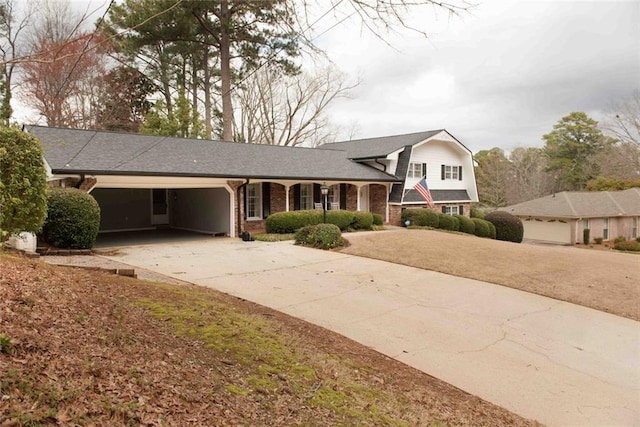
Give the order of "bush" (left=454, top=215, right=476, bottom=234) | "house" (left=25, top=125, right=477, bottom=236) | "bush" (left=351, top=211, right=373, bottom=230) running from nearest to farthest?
"house" (left=25, top=125, right=477, bottom=236) < "bush" (left=351, top=211, right=373, bottom=230) < "bush" (left=454, top=215, right=476, bottom=234)

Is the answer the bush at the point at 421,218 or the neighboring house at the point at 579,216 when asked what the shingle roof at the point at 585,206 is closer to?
the neighboring house at the point at 579,216

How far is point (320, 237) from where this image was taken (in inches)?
569

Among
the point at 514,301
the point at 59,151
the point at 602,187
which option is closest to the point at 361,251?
the point at 514,301

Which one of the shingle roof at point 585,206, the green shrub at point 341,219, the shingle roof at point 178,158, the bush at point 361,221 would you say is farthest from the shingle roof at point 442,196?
the shingle roof at point 585,206


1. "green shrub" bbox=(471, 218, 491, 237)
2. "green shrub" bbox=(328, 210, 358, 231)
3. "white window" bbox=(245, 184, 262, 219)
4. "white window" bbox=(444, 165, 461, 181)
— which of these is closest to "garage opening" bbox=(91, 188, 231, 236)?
"white window" bbox=(245, 184, 262, 219)

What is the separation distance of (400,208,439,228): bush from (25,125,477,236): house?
64cm

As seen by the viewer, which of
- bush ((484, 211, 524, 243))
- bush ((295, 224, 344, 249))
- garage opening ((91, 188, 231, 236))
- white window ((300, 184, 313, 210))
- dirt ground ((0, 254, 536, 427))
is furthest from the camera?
bush ((484, 211, 524, 243))

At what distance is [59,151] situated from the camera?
1366cm

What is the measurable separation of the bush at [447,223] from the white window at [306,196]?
25.1ft

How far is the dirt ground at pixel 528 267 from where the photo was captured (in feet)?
29.0

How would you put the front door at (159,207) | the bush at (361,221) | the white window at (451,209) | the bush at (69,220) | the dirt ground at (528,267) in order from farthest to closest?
1. the white window at (451,209)
2. the front door at (159,207)
3. the bush at (361,221)
4. the bush at (69,220)
5. the dirt ground at (528,267)

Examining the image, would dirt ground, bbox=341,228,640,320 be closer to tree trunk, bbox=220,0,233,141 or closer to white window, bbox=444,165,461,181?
tree trunk, bbox=220,0,233,141

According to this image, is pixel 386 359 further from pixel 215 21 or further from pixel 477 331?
pixel 215 21

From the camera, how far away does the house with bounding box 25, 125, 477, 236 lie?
46.7 feet
